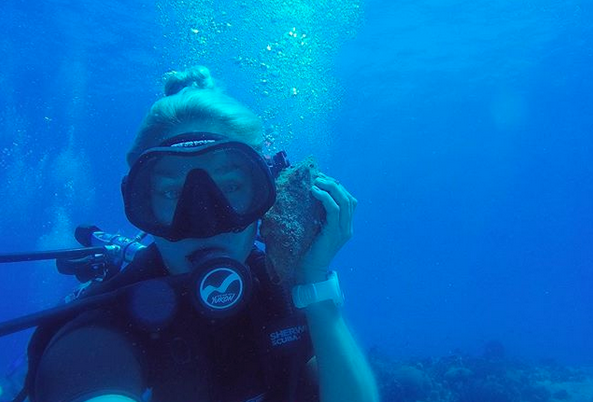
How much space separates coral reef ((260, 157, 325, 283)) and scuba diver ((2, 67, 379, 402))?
0.08 metres

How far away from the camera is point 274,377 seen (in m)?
2.72

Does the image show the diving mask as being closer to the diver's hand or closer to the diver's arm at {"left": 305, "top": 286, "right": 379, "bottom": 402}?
the diver's hand

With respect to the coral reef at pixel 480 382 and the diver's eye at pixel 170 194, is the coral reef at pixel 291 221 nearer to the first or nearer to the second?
the diver's eye at pixel 170 194

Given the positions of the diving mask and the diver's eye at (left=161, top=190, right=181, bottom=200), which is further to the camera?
the diver's eye at (left=161, top=190, right=181, bottom=200)

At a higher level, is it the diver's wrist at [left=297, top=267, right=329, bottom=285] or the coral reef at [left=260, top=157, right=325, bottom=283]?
the coral reef at [left=260, top=157, right=325, bottom=283]

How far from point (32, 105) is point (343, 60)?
91.2 ft

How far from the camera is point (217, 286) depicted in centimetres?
234

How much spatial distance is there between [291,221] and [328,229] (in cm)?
23

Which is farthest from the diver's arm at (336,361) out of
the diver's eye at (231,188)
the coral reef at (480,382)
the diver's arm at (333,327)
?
the coral reef at (480,382)

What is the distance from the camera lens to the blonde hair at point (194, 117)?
2803 millimetres

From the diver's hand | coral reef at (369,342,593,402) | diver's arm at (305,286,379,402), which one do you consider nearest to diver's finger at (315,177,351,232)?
the diver's hand

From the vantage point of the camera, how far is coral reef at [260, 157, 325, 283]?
2.63 m

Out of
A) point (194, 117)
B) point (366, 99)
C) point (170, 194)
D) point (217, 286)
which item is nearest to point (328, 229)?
point (217, 286)

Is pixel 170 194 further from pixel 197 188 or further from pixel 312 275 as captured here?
pixel 312 275
